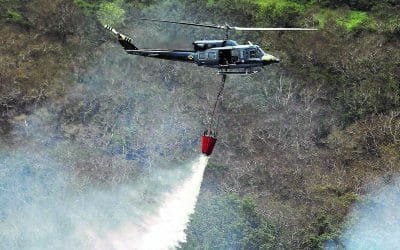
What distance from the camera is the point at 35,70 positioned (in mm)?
46438

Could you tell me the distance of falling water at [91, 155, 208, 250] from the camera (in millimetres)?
35031

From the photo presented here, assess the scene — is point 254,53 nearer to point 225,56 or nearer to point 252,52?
point 252,52

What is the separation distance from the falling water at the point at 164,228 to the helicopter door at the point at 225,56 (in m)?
11.8

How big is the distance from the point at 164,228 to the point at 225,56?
13827mm

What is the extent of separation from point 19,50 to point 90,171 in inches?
435

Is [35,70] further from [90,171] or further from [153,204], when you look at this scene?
[153,204]

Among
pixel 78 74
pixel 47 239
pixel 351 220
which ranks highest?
pixel 78 74

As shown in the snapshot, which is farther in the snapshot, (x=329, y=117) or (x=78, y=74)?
(x=78, y=74)

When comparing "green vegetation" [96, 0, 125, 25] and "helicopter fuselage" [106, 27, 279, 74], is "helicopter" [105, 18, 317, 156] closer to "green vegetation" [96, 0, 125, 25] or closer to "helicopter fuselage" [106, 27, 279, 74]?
"helicopter fuselage" [106, 27, 279, 74]

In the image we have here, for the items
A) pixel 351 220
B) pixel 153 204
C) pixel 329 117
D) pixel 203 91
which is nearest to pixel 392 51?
pixel 329 117

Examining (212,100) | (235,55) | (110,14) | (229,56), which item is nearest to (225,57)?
(229,56)

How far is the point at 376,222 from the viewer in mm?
33438

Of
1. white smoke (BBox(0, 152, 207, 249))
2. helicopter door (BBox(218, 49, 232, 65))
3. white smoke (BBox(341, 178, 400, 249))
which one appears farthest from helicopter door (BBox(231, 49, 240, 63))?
white smoke (BBox(0, 152, 207, 249))

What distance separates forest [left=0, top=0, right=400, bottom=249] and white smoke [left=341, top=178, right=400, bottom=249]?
2.30ft
